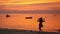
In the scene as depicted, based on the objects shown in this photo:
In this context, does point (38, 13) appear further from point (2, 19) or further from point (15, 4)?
point (2, 19)

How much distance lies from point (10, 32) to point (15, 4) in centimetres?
23

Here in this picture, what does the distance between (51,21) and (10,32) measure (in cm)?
33

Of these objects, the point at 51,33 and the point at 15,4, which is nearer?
the point at 51,33

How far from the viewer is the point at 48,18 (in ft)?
3.39

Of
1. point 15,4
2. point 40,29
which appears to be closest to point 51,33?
point 40,29

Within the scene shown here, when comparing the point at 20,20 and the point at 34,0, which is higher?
the point at 34,0

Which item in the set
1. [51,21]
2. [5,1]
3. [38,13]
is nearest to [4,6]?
[5,1]

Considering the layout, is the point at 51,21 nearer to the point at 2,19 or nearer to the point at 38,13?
the point at 38,13

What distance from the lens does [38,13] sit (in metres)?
1.05

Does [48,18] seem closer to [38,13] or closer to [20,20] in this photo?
[38,13]

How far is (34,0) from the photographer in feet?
3.50

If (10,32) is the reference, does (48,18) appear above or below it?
above

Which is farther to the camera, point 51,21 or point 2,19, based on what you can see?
point 2,19

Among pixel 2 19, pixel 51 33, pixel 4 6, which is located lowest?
pixel 51 33
